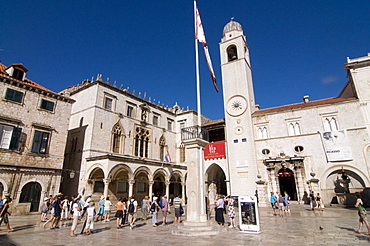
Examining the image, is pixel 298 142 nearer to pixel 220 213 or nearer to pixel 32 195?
pixel 220 213

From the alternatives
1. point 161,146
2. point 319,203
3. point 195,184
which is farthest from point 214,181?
point 195,184

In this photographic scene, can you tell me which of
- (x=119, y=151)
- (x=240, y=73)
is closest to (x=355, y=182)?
(x=240, y=73)

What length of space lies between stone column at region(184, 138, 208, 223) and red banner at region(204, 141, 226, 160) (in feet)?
56.2

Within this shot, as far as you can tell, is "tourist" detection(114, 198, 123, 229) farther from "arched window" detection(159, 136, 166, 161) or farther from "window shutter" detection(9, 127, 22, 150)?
"arched window" detection(159, 136, 166, 161)

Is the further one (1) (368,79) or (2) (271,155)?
(2) (271,155)

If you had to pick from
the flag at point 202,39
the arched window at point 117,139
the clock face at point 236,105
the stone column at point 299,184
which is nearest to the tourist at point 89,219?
the flag at point 202,39

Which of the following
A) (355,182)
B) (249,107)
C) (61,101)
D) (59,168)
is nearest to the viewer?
(59,168)

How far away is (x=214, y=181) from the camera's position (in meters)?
29.2

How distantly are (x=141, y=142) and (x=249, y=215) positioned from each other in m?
20.1

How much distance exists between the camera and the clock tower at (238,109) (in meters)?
24.5

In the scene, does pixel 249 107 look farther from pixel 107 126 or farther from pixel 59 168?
pixel 59 168

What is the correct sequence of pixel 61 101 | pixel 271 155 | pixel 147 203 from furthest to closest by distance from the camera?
pixel 271 155, pixel 61 101, pixel 147 203

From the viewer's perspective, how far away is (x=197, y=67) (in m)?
11.3

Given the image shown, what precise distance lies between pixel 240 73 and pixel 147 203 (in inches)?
809
